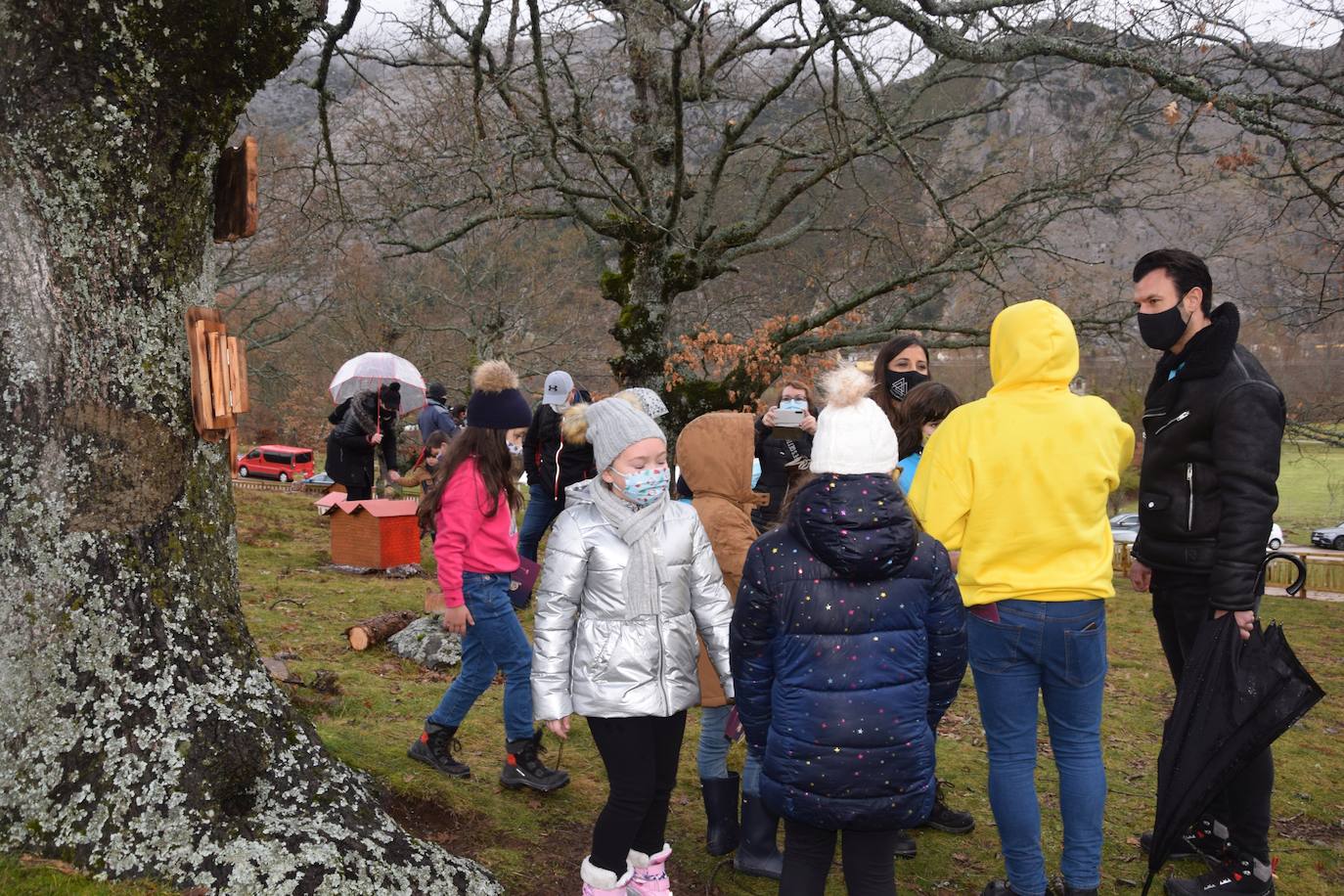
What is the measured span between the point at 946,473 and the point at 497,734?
109 inches

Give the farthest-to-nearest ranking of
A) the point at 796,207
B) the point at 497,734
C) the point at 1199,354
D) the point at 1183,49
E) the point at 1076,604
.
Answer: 1. the point at 796,207
2. the point at 1183,49
3. the point at 497,734
4. the point at 1199,354
5. the point at 1076,604

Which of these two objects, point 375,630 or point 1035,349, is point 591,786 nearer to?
point 375,630

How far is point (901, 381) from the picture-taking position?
15.6ft

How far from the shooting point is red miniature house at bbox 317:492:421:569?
8945 mm

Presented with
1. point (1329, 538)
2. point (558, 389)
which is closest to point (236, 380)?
point (558, 389)

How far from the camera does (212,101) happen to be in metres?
2.91

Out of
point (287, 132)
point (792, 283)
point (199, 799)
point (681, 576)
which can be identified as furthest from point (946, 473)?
point (287, 132)

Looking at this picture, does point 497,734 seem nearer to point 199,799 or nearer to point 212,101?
point 199,799

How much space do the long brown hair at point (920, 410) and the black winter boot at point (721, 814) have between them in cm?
160

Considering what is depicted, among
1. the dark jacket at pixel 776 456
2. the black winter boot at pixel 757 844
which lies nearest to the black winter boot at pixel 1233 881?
the black winter boot at pixel 757 844

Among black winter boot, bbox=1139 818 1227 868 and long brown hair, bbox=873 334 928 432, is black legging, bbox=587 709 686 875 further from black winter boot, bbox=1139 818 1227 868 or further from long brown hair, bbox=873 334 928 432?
long brown hair, bbox=873 334 928 432

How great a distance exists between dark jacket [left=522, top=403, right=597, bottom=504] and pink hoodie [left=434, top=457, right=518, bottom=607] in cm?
294

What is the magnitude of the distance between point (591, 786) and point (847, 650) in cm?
211

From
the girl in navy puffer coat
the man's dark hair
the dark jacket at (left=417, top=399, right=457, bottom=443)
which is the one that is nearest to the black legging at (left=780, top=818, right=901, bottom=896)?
the girl in navy puffer coat
